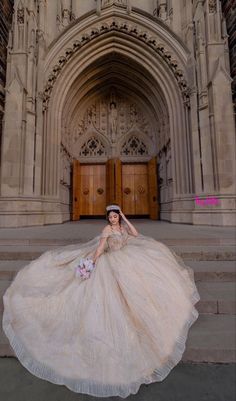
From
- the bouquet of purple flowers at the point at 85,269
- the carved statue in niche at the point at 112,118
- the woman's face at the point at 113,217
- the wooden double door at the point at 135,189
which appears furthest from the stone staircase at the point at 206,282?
the carved statue in niche at the point at 112,118

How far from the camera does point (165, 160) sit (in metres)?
8.78

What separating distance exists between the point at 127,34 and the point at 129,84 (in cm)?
205

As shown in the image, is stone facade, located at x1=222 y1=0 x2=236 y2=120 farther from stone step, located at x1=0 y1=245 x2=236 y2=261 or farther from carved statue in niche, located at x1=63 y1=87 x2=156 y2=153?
stone step, located at x1=0 y1=245 x2=236 y2=261

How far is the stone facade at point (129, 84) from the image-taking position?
20.8 feet

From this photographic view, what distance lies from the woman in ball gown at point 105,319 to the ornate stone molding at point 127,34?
22.9 ft

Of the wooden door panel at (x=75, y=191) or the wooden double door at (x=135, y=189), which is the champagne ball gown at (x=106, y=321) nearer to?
the wooden door panel at (x=75, y=191)

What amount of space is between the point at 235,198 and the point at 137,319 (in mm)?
5451

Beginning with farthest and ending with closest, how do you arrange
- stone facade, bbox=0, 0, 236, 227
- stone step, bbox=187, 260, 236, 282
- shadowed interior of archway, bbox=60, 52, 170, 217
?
1. shadowed interior of archway, bbox=60, 52, 170, 217
2. stone facade, bbox=0, 0, 236, 227
3. stone step, bbox=187, 260, 236, 282

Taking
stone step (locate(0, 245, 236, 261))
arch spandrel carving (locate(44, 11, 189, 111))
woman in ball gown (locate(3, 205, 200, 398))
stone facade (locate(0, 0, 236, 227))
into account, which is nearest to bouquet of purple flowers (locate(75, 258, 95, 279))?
woman in ball gown (locate(3, 205, 200, 398))

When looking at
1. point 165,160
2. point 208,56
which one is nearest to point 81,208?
point 165,160

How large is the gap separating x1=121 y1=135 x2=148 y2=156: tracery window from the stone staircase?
7481mm

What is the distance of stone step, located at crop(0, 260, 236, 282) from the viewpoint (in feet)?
9.04

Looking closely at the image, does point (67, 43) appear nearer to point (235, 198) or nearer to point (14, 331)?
point (235, 198)

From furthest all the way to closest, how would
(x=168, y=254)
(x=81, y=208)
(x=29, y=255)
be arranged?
(x=81, y=208)
(x=29, y=255)
(x=168, y=254)
